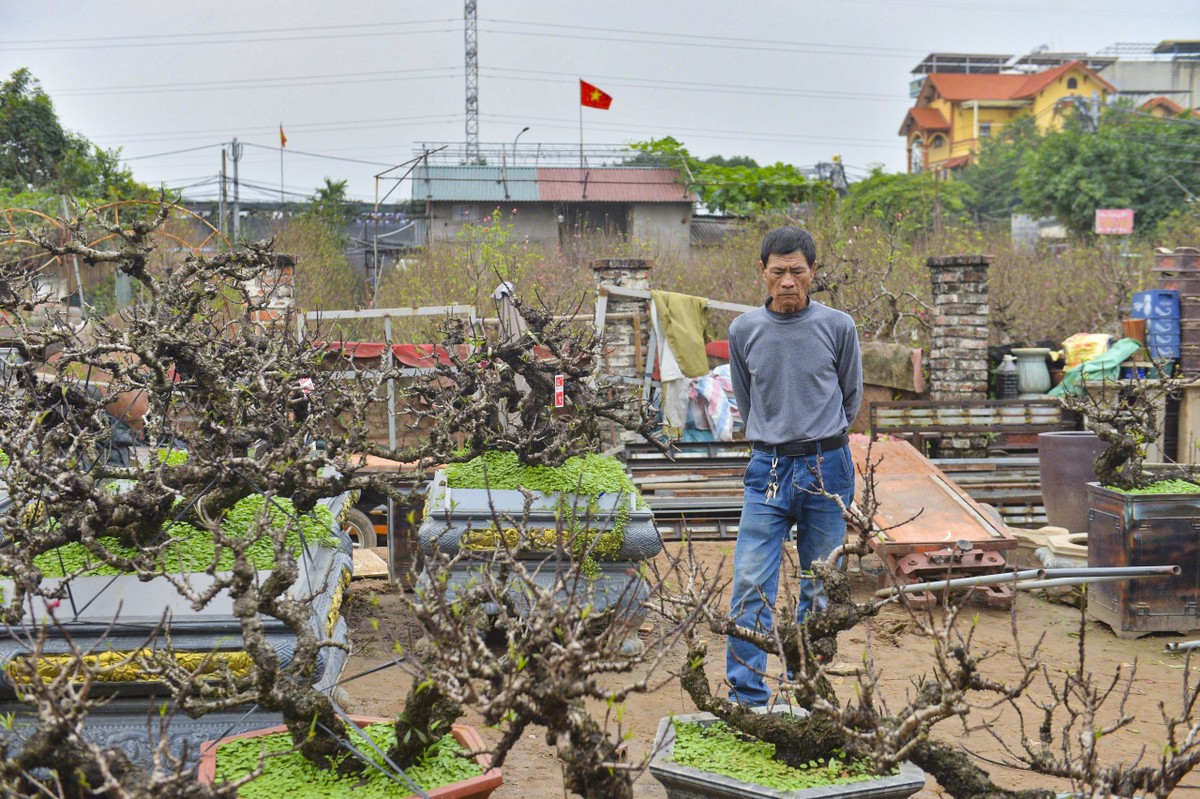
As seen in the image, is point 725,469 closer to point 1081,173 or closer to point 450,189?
point 450,189

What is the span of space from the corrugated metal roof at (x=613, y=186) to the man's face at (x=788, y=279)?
2566cm

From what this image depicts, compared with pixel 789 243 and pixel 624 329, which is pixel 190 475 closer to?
pixel 789 243

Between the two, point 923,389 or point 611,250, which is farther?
point 611,250

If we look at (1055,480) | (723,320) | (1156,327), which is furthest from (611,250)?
(1055,480)

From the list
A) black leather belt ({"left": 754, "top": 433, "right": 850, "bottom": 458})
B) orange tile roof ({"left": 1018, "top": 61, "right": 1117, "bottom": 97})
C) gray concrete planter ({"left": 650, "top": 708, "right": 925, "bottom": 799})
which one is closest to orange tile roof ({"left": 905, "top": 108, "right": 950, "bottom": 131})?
orange tile roof ({"left": 1018, "top": 61, "right": 1117, "bottom": 97})

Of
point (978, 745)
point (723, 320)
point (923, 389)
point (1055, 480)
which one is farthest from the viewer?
point (723, 320)

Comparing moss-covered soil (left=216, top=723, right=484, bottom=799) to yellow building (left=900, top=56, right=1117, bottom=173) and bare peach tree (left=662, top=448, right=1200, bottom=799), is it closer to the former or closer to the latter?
bare peach tree (left=662, top=448, right=1200, bottom=799)

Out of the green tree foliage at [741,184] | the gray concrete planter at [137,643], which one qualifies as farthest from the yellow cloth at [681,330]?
the green tree foliage at [741,184]

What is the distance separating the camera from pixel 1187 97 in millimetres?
58125

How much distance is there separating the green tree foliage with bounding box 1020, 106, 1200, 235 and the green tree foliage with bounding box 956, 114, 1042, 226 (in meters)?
7.75

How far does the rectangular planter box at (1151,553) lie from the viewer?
6.07 m

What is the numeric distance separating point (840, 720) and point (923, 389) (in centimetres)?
882

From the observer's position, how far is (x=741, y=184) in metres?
27.4

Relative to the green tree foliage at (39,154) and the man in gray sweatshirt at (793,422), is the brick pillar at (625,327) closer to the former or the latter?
the man in gray sweatshirt at (793,422)
